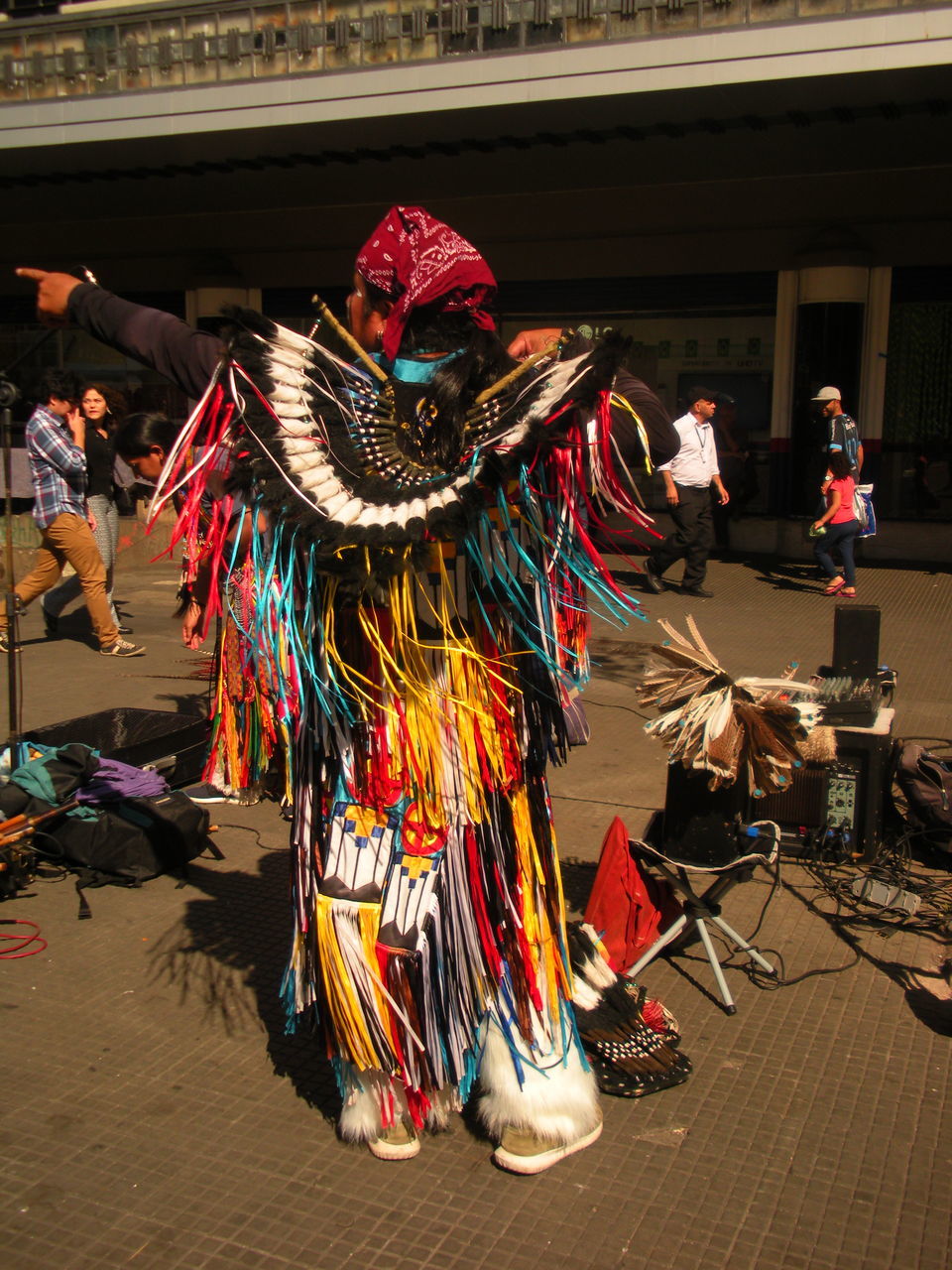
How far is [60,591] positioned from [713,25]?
21.6 feet

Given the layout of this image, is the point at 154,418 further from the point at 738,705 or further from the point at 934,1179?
the point at 934,1179

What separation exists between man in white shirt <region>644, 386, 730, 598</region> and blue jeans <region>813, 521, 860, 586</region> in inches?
36.8

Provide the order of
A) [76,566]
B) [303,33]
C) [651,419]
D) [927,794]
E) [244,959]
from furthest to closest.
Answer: [303,33] → [76,566] → [927,794] → [244,959] → [651,419]

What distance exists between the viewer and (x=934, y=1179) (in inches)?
105

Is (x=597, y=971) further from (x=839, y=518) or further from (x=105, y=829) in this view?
(x=839, y=518)

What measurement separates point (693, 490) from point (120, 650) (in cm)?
493

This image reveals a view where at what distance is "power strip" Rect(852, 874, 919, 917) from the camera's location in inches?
159

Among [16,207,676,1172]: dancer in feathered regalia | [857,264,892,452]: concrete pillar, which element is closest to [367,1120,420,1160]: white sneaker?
[16,207,676,1172]: dancer in feathered regalia

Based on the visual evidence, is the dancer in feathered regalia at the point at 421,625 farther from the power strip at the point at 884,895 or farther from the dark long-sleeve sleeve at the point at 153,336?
the power strip at the point at 884,895

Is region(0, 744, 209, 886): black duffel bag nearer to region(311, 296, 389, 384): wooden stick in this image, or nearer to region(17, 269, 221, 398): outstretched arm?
region(17, 269, 221, 398): outstretched arm

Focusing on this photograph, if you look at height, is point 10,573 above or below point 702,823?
above

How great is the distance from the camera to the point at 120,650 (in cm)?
819

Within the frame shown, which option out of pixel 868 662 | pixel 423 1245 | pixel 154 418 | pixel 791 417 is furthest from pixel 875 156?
pixel 423 1245

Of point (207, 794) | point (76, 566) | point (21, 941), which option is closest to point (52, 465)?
point (76, 566)
